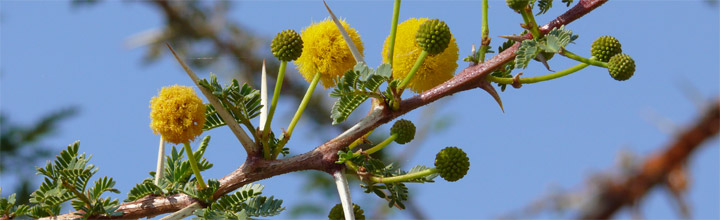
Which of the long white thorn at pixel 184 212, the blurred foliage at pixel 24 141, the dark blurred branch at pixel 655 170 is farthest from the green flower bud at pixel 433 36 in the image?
the blurred foliage at pixel 24 141

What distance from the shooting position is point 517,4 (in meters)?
1.89

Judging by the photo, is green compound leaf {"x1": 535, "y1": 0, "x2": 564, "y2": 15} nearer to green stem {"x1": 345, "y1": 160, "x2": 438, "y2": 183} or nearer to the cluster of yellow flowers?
the cluster of yellow flowers

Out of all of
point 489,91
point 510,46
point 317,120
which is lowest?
point 489,91

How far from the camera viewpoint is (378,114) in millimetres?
1990

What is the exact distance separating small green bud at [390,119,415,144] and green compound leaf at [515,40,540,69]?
15.1 inches

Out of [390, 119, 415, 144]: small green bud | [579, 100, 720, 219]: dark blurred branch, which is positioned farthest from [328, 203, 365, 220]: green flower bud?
[579, 100, 720, 219]: dark blurred branch

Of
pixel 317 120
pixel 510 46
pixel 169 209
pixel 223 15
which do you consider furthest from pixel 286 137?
pixel 223 15

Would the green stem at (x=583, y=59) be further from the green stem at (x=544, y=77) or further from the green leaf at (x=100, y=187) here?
the green leaf at (x=100, y=187)

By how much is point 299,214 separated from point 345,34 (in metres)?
2.89

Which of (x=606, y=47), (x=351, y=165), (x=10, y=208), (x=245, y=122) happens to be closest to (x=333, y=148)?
(x=351, y=165)

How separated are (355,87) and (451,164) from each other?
14.1 inches

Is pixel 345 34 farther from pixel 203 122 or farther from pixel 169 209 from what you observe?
pixel 169 209

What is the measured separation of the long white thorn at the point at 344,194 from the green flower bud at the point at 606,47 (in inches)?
32.2

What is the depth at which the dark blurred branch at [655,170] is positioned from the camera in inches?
19.3
